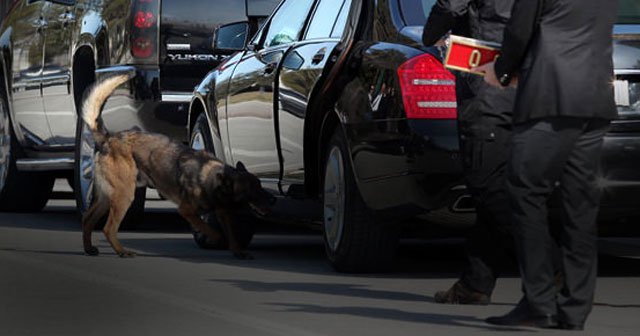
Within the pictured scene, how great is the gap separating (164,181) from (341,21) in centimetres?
227

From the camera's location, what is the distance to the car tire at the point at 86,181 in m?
13.5

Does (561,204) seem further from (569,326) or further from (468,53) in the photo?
(468,53)

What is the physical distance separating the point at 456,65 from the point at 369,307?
1435 millimetres

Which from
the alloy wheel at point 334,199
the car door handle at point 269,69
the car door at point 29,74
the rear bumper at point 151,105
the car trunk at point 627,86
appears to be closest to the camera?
the car trunk at point 627,86

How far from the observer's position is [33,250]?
11609 millimetres

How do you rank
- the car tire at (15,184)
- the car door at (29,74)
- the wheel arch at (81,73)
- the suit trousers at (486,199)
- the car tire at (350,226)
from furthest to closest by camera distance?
the car tire at (15,184) < the car door at (29,74) < the wheel arch at (81,73) < the car tire at (350,226) < the suit trousers at (486,199)

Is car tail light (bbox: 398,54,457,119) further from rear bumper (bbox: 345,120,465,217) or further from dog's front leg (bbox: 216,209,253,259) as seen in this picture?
dog's front leg (bbox: 216,209,253,259)

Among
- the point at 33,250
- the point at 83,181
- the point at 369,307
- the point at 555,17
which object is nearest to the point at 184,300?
the point at 369,307

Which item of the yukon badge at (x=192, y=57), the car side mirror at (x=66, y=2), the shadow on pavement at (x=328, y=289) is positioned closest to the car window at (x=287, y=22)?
the yukon badge at (x=192, y=57)

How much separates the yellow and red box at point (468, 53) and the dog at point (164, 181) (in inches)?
159

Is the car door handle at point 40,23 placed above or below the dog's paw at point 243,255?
above

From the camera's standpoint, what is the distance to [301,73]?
10289mm

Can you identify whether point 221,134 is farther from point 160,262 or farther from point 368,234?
point 368,234

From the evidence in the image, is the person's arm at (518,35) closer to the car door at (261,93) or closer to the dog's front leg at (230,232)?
the car door at (261,93)
